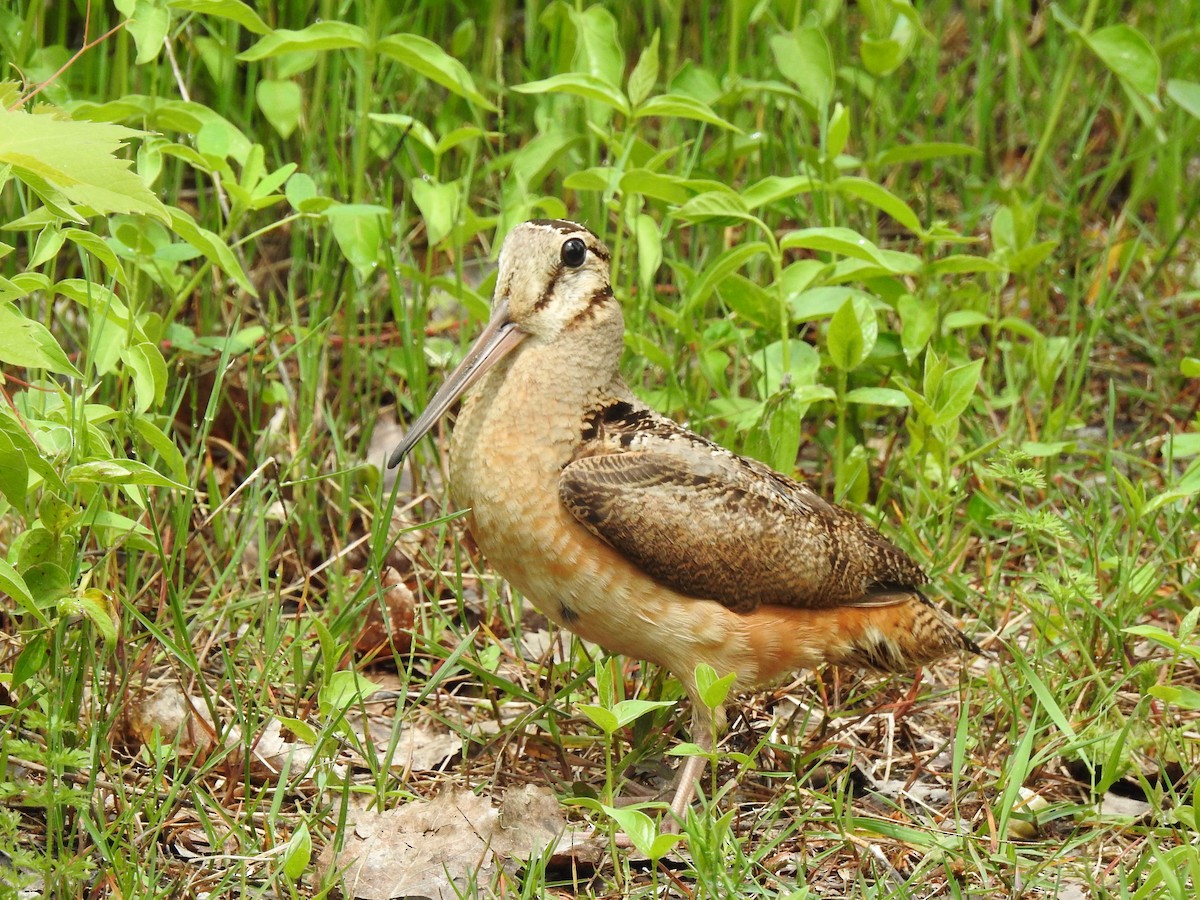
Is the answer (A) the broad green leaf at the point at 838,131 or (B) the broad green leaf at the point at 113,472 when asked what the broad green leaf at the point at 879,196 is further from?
(B) the broad green leaf at the point at 113,472

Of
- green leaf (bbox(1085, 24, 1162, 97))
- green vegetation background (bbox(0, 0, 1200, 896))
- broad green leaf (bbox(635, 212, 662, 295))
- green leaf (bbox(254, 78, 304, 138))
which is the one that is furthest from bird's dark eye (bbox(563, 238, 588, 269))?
green leaf (bbox(1085, 24, 1162, 97))

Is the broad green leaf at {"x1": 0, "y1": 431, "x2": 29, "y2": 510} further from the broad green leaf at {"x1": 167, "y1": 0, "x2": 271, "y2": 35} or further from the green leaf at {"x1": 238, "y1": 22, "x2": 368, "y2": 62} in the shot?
the green leaf at {"x1": 238, "y1": 22, "x2": 368, "y2": 62}

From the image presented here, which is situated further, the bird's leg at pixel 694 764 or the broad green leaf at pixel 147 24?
the broad green leaf at pixel 147 24

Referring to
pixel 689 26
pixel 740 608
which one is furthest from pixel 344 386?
pixel 689 26

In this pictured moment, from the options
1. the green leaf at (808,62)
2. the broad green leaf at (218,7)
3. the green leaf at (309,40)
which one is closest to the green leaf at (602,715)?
the broad green leaf at (218,7)

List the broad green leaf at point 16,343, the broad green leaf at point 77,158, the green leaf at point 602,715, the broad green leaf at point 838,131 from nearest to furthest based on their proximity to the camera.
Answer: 1. the broad green leaf at point 77,158
2. the broad green leaf at point 16,343
3. the green leaf at point 602,715
4. the broad green leaf at point 838,131

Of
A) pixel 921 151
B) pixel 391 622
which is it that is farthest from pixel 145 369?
pixel 921 151

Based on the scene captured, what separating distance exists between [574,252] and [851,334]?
1.07 meters

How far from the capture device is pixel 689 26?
22.1 feet

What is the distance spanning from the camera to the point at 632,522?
3713 millimetres

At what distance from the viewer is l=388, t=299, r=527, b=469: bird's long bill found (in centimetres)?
396

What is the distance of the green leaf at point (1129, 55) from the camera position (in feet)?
17.1

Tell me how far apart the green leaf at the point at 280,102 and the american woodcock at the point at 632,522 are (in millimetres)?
1316

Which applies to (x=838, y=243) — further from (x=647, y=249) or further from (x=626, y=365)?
(x=626, y=365)
